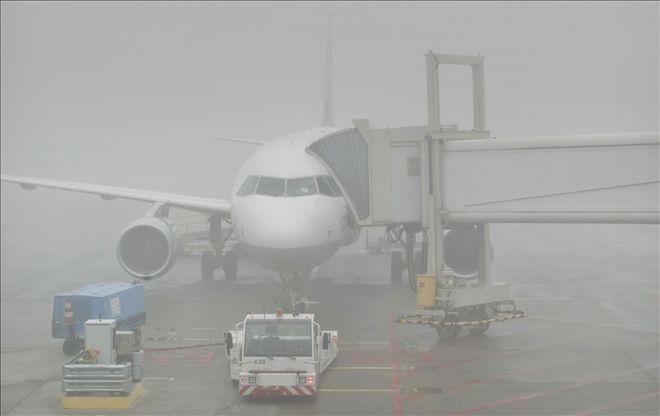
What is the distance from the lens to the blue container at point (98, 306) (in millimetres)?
20656

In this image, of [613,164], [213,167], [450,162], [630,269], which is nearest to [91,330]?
[450,162]

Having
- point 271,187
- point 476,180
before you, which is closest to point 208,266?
point 271,187

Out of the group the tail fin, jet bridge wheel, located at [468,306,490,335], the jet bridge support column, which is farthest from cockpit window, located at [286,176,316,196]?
the tail fin

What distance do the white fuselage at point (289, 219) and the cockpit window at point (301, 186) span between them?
8cm

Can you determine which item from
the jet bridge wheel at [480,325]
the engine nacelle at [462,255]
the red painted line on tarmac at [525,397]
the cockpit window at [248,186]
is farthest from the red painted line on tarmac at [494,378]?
the cockpit window at [248,186]

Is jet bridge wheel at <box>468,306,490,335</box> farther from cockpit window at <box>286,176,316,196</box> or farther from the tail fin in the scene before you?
the tail fin

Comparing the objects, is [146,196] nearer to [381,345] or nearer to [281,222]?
[281,222]

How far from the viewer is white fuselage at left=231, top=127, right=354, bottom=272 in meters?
22.2

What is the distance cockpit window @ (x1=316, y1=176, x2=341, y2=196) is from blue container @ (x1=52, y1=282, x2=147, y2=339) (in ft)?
16.8

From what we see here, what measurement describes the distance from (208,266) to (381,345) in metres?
11.7

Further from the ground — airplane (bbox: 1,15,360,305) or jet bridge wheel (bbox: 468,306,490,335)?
airplane (bbox: 1,15,360,305)

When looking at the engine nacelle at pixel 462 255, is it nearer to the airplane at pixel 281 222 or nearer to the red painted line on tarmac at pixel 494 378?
the airplane at pixel 281 222

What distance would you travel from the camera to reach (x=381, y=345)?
21359 mm

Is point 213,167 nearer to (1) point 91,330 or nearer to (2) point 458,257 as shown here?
(2) point 458,257
